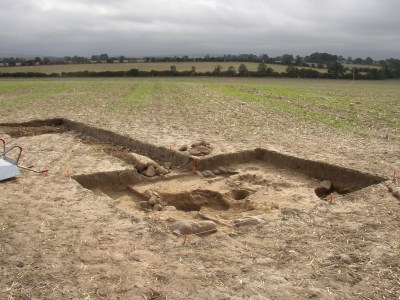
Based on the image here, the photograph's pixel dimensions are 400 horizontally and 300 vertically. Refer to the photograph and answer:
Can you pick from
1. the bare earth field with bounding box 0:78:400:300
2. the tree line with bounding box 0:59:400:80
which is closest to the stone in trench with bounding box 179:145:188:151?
the bare earth field with bounding box 0:78:400:300

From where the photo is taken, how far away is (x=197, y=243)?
5.54m

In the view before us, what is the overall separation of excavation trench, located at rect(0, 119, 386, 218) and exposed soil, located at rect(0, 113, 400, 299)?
1.6 inches

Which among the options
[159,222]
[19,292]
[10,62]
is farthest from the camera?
[10,62]

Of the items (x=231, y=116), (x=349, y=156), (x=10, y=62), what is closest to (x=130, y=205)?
(x=349, y=156)

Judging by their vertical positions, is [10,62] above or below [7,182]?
above

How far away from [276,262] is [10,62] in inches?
3498

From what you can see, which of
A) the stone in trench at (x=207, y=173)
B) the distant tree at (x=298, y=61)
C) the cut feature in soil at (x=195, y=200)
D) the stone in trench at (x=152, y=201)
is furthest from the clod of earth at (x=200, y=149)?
the distant tree at (x=298, y=61)

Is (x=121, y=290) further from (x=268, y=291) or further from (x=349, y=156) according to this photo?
(x=349, y=156)

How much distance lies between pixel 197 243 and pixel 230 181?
380cm

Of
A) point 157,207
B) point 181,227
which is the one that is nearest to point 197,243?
point 181,227

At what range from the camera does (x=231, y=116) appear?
17.7 m

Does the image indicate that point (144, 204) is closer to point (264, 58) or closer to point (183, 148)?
point (183, 148)

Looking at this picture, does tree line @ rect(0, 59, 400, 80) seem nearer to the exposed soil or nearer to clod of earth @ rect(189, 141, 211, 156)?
clod of earth @ rect(189, 141, 211, 156)

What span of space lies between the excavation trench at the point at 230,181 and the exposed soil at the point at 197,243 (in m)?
0.04
